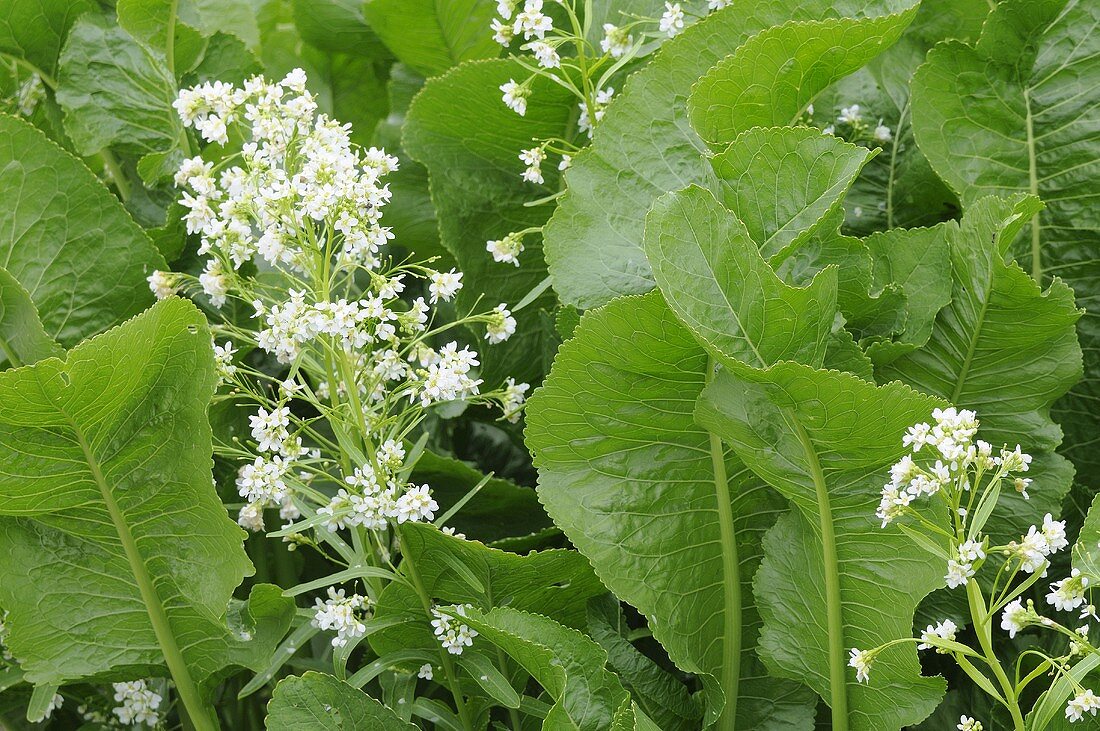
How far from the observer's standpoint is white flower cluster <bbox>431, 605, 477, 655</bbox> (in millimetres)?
1200

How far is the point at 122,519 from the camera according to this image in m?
1.27

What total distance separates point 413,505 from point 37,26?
1090 millimetres

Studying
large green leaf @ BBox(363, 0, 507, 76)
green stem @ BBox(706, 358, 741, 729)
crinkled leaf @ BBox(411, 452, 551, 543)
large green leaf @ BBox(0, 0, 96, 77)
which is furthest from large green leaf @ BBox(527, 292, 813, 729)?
large green leaf @ BBox(0, 0, 96, 77)

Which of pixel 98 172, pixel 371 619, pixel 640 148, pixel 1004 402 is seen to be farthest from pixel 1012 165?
pixel 98 172

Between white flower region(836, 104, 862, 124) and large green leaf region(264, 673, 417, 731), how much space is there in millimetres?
974

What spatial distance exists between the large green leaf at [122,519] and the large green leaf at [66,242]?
338mm

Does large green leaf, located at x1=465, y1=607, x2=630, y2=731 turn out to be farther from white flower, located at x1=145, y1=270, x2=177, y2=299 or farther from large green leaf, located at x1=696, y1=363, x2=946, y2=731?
white flower, located at x1=145, y1=270, x2=177, y2=299

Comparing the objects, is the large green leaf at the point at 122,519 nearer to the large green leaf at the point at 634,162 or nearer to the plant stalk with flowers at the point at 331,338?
the plant stalk with flowers at the point at 331,338

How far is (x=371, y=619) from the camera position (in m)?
1.21

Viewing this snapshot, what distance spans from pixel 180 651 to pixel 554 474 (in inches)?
20.3

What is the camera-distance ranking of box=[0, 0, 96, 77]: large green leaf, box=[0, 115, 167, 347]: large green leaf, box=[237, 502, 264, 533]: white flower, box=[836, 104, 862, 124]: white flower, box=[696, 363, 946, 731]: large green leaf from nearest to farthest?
box=[696, 363, 946, 731]: large green leaf < box=[237, 502, 264, 533]: white flower < box=[0, 115, 167, 347]: large green leaf < box=[836, 104, 862, 124]: white flower < box=[0, 0, 96, 77]: large green leaf

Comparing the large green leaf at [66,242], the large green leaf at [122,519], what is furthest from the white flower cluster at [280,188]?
the large green leaf at [66,242]

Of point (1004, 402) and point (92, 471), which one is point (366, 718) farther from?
point (1004, 402)

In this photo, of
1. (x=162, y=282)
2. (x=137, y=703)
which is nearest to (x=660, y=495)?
(x=162, y=282)
